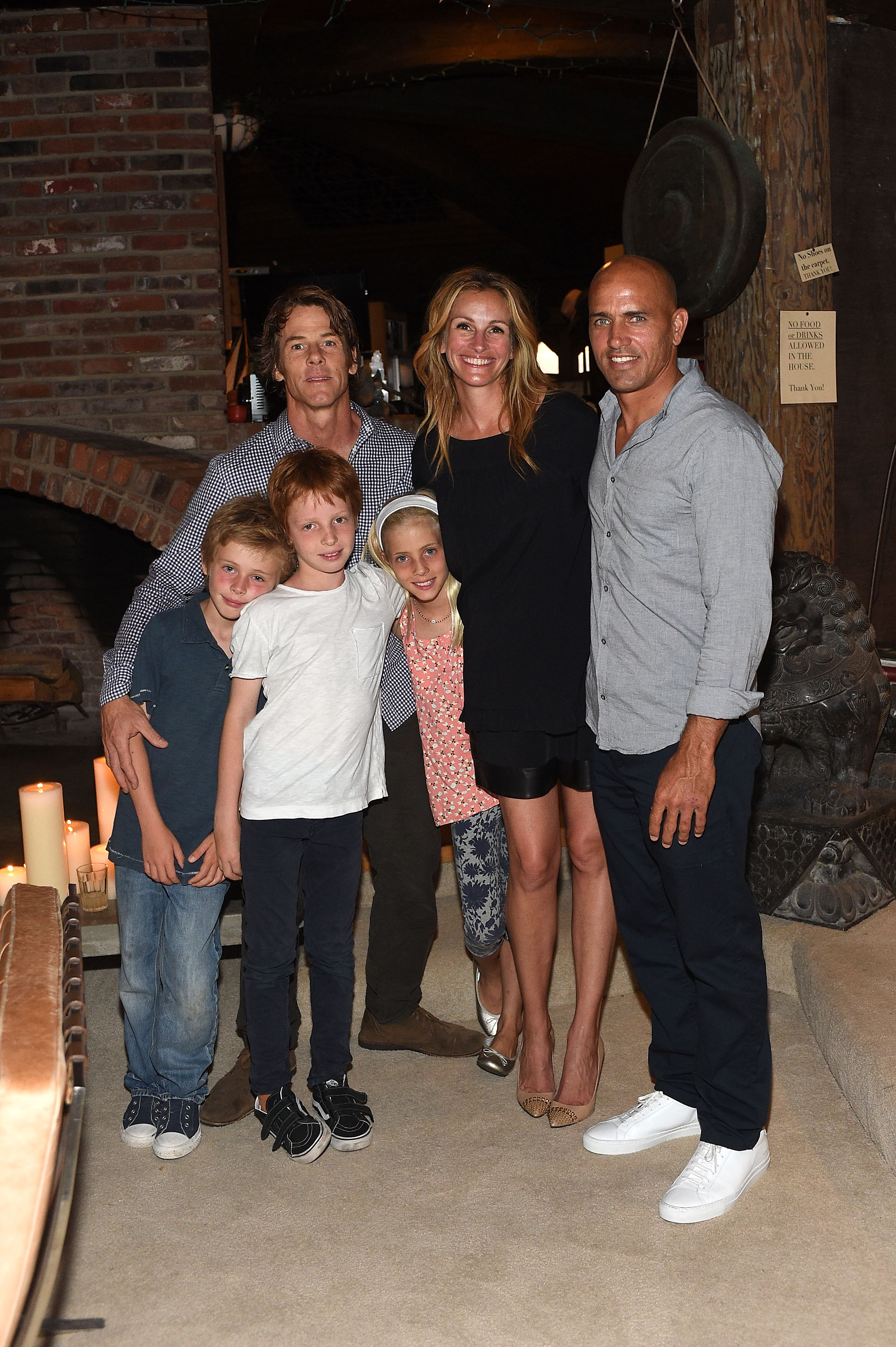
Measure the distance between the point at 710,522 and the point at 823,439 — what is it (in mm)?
1767

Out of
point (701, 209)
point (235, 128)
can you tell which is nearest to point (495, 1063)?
point (701, 209)

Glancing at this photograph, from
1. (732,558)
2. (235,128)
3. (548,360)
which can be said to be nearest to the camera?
(732,558)

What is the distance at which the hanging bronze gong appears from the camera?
10.2 feet

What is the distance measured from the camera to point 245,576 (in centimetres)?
212

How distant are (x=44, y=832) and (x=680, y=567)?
183cm

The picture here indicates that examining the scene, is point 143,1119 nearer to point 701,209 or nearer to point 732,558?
point 732,558

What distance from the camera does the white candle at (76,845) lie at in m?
3.13

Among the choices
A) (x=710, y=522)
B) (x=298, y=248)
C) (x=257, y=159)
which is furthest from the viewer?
(x=298, y=248)

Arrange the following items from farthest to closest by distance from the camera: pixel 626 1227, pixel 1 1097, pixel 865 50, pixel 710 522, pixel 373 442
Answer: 1. pixel 865 50
2. pixel 373 442
3. pixel 626 1227
4. pixel 710 522
5. pixel 1 1097

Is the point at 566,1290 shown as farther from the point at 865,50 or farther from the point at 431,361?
the point at 865,50

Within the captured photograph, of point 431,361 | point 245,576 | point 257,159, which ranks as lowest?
point 245,576

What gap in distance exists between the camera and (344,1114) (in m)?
2.26

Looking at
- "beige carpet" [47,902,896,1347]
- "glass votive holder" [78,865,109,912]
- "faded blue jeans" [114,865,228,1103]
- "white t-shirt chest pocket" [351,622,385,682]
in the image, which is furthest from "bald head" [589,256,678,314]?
"glass votive holder" [78,865,109,912]

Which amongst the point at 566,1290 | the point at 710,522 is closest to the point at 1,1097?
the point at 566,1290
